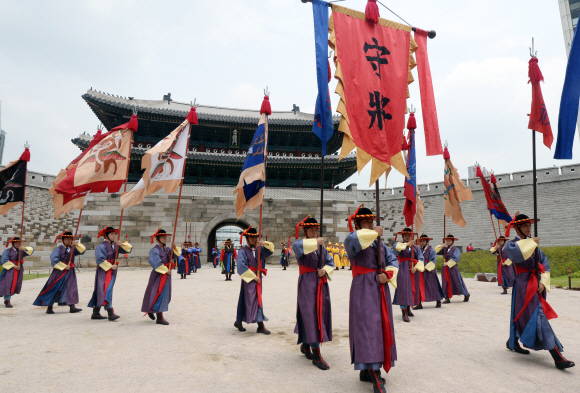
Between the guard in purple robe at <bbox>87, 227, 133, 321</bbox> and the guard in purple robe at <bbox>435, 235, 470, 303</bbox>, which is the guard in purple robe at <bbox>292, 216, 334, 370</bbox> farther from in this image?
the guard in purple robe at <bbox>435, 235, 470, 303</bbox>

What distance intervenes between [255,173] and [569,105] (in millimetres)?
4074

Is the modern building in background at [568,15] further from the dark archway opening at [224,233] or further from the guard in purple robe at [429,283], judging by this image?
the dark archway opening at [224,233]

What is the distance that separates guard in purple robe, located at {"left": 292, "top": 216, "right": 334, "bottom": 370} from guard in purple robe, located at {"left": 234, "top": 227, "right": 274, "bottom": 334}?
1.09 m

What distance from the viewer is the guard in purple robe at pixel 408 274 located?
5.78 m

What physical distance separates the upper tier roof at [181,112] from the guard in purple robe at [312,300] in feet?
57.3

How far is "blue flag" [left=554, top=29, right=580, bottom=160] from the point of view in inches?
151

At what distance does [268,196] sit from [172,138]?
566 inches

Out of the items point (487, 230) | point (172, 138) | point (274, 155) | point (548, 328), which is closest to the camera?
point (548, 328)

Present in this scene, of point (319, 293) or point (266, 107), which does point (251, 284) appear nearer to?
point (319, 293)

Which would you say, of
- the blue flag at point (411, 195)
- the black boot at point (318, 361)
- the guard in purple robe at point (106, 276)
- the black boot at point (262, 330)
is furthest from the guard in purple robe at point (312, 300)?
the guard in purple robe at point (106, 276)

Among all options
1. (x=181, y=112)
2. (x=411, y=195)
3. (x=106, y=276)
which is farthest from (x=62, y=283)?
(x=181, y=112)

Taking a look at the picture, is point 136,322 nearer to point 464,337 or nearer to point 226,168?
point 464,337

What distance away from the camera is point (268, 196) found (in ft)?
66.5

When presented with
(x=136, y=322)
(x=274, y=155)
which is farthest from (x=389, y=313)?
(x=274, y=155)
